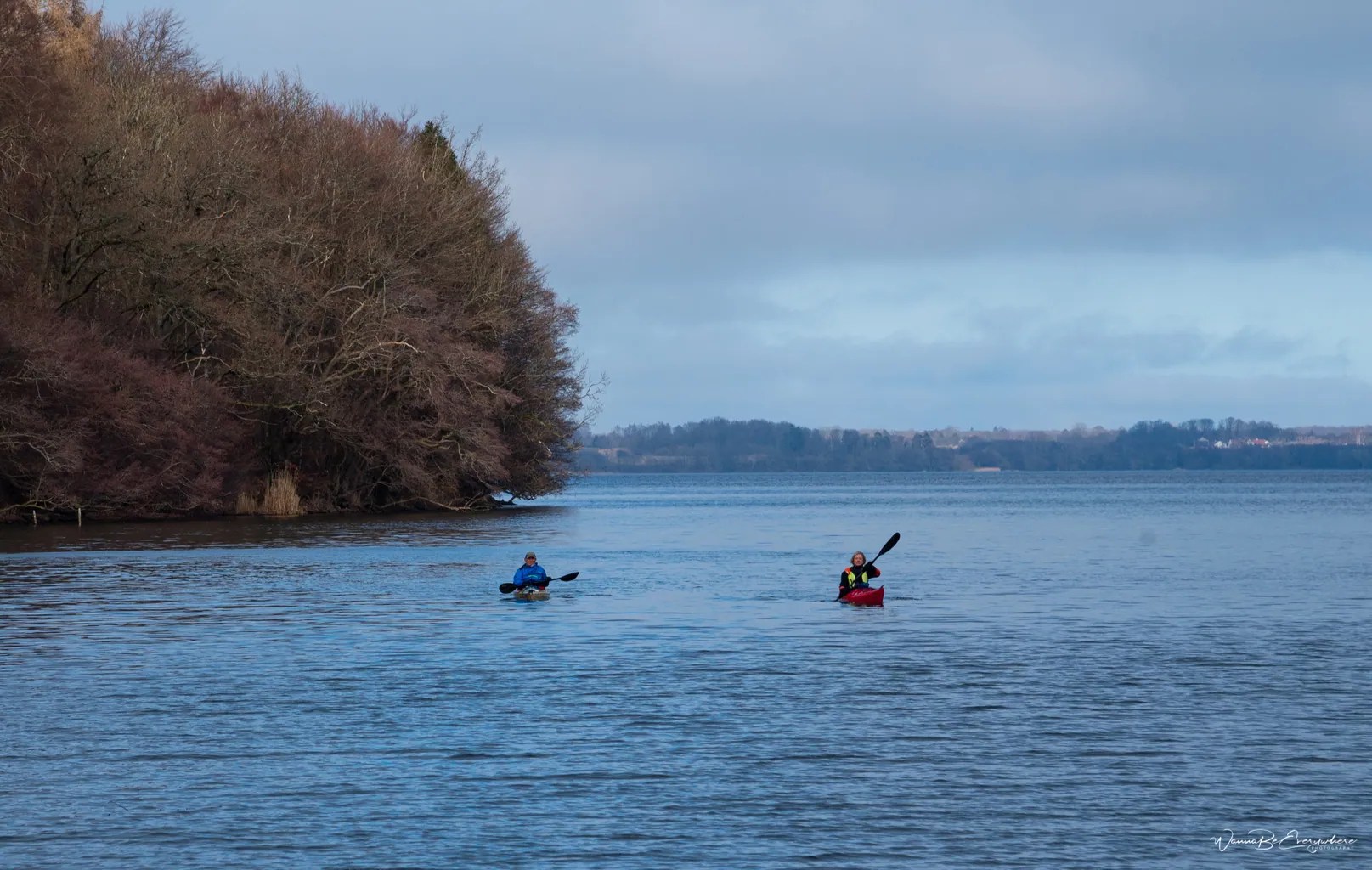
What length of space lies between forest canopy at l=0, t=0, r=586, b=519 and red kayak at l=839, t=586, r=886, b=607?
29.1 meters

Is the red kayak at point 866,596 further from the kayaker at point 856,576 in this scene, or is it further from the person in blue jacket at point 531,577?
the person in blue jacket at point 531,577

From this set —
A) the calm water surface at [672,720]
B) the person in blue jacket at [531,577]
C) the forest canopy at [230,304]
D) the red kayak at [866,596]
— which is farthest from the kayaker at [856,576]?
the forest canopy at [230,304]

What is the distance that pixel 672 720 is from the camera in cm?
1864

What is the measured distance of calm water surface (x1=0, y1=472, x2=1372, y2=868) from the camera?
1328 centimetres

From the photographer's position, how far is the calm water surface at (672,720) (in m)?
13.3

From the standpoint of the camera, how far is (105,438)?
5522 cm

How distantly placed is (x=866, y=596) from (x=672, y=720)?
14867 millimetres

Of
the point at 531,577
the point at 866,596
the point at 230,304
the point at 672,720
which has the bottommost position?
the point at 672,720

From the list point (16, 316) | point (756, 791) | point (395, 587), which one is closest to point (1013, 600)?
point (395, 587)

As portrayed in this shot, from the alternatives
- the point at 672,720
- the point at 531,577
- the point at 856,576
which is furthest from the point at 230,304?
the point at 672,720

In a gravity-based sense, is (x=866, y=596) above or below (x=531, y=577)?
below

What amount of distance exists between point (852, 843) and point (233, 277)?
163ft

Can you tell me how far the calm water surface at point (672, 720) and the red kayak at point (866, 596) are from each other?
63cm

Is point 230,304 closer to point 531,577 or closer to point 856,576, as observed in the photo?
point 531,577
